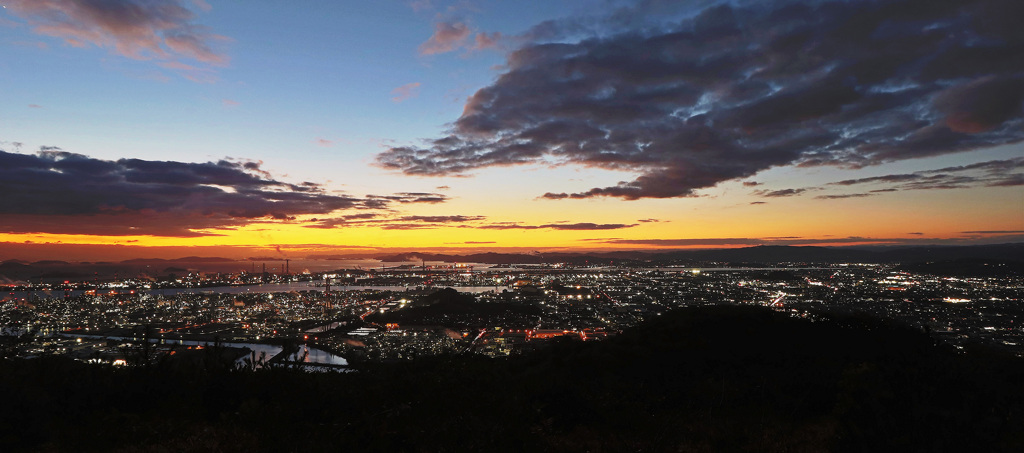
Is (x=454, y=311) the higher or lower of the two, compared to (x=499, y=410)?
lower

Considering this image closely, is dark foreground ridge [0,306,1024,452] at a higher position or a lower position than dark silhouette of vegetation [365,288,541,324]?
higher

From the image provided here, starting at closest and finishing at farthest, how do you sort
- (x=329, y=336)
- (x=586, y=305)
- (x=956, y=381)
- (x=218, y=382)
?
(x=956, y=381) < (x=218, y=382) < (x=329, y=336) < (x=586, y=305)

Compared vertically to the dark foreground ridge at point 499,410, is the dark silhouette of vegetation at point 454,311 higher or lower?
lower

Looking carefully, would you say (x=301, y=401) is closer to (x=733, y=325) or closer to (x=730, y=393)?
(x=730, y=393)

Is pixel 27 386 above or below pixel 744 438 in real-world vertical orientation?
above

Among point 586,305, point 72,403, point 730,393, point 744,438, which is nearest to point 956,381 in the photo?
point 744,438

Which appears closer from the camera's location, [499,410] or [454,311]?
[499,410]

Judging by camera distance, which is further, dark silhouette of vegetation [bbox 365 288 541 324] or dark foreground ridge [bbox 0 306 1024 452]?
dark silhouette of vegetation [bbox 365 288 541 324]

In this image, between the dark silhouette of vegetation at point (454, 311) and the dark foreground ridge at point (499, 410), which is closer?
the dark foreground ridge at point (499, 410)
